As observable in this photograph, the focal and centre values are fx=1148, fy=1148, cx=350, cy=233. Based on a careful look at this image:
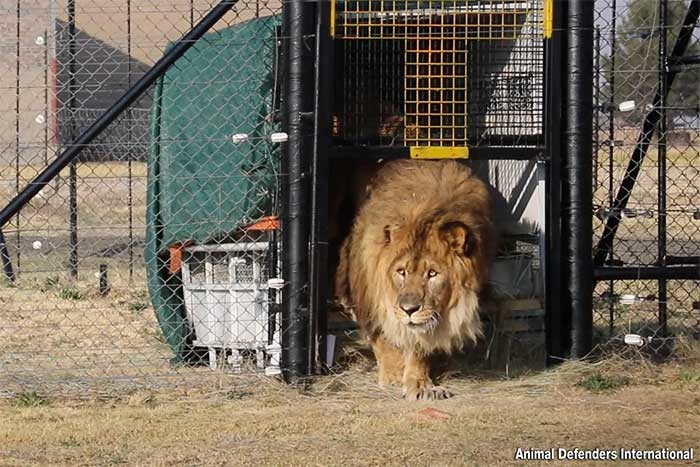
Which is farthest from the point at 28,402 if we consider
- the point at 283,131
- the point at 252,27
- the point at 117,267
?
the point at 117,267

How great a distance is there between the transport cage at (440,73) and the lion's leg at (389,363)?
1.25 m

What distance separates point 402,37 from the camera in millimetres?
6812

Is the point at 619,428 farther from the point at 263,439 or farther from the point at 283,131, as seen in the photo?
the point at 283,131

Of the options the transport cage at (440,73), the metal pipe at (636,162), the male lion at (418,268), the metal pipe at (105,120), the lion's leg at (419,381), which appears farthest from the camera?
the metal pipe at (636,162)

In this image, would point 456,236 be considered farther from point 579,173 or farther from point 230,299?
point 230,299

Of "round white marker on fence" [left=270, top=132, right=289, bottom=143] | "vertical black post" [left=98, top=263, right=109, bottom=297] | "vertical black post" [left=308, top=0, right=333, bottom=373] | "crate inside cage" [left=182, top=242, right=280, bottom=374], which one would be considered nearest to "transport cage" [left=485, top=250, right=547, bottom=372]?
"vertical black post" [left=308, top=0, right=333, bottom=373]

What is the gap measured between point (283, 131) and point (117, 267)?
19.5 ft

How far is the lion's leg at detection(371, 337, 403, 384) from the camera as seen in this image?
6.95m

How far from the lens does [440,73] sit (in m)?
7.15

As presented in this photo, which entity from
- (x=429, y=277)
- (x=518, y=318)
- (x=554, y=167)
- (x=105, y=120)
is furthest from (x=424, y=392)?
(x=105, y=120)

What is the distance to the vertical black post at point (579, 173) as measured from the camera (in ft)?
22.8

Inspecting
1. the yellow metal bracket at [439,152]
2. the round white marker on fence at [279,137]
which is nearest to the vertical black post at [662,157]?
the yellow metal bracket at [439,152]

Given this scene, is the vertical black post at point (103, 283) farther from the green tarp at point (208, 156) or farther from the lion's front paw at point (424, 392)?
the lion's front paw at point (424, 392)

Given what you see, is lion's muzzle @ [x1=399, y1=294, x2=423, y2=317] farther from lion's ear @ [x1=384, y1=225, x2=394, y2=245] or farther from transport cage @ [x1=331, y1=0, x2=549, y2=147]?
transport cage @ [x1=331, y1=0, x2=549, y2=147]
